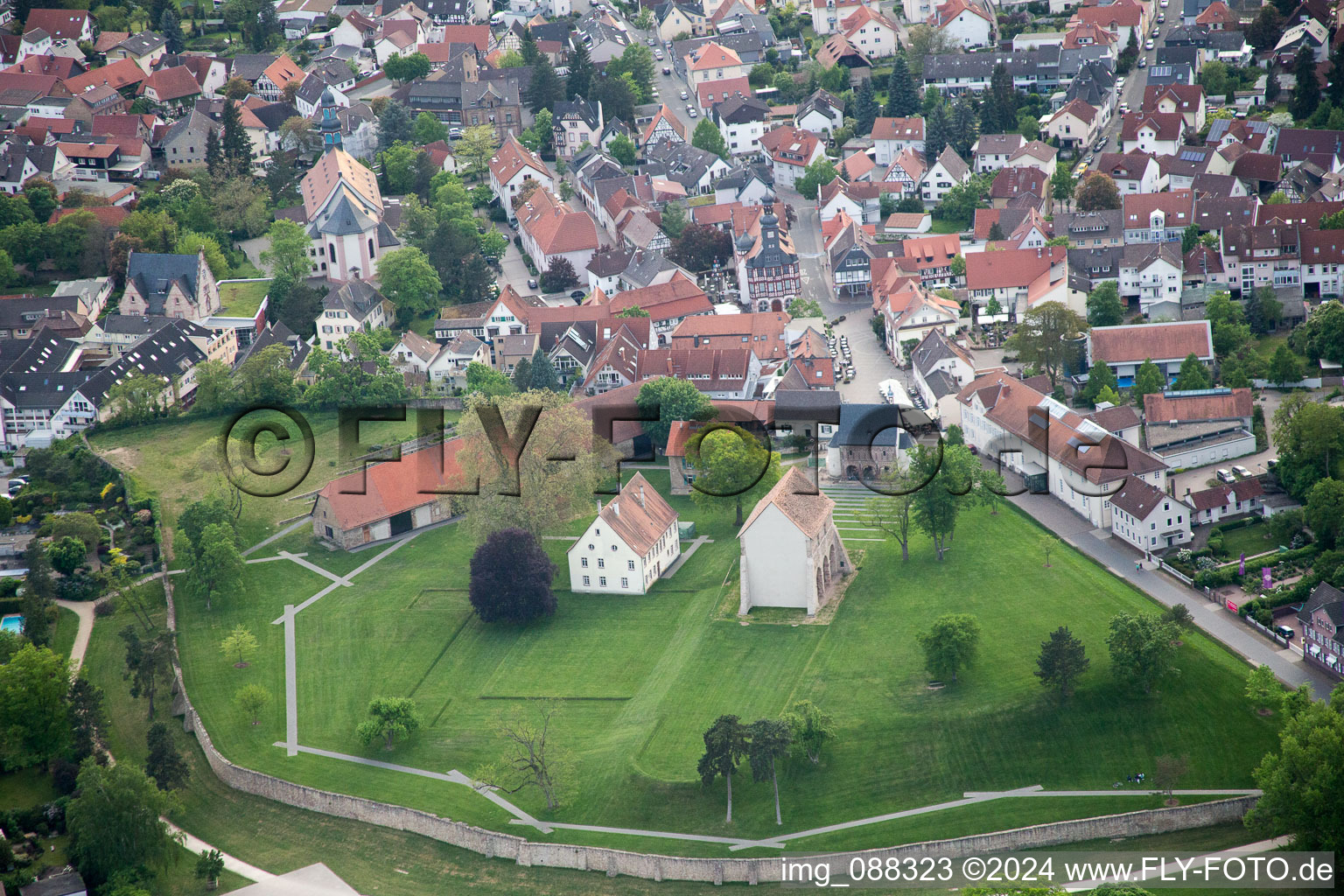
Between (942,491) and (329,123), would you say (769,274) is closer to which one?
(942,491)

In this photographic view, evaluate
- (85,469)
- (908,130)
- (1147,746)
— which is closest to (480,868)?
(1147,746)

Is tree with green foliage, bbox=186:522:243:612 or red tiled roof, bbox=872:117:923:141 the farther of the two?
red tiled roof, bbox=872:117:923:141

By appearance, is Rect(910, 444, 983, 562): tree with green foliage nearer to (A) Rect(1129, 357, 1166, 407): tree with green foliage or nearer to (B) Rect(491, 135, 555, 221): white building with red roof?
(A) Rect(1129, 357, 1166, 407): tree with green foliage

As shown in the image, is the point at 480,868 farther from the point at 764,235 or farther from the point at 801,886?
the point at 764,235

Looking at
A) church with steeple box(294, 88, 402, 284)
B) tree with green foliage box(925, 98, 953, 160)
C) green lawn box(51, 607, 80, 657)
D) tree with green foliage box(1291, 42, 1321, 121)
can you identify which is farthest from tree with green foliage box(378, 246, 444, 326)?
tree with green foliage box(1291, 42, 1321, 121)

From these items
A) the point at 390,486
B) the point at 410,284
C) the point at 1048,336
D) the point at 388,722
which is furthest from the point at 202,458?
the point at 1048,336

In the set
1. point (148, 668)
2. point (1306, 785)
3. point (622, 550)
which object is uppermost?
point (622, 550)
